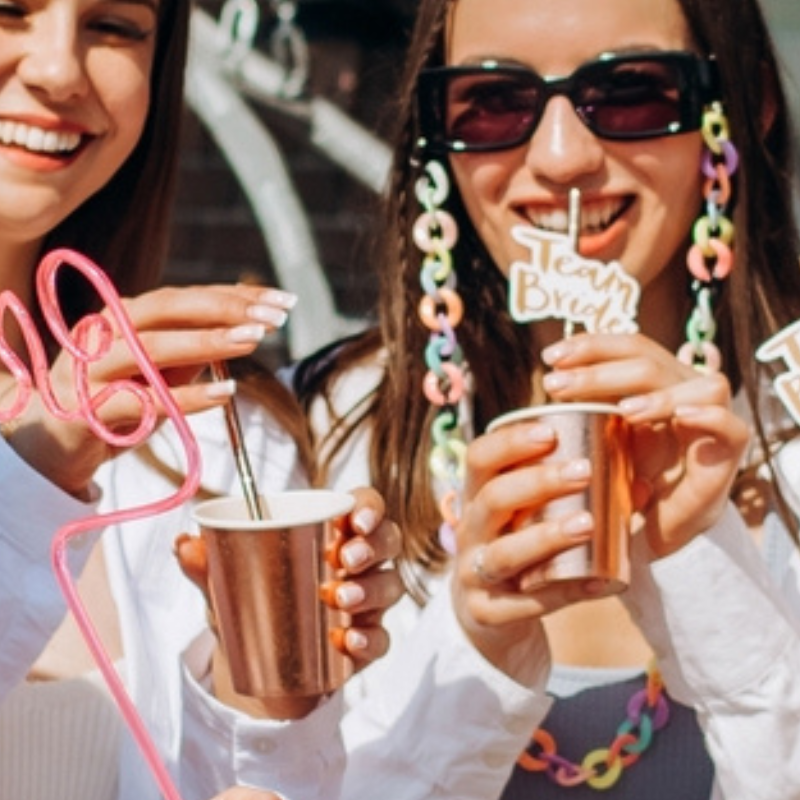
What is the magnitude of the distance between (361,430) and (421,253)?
0.64 ft

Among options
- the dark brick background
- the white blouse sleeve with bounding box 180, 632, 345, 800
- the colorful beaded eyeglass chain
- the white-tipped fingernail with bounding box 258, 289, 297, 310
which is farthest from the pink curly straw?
the dark brick background

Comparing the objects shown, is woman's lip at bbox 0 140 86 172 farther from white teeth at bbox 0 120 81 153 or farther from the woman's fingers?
the woman's fingers

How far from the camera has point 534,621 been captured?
166 centimetres

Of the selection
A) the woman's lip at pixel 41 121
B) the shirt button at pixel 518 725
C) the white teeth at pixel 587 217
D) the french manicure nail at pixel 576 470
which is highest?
the woman's lip at pixel 41 121

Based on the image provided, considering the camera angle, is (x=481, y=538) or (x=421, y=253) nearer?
(x=481, y=538)

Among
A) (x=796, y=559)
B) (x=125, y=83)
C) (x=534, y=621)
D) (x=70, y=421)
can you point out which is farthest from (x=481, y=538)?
(x=125, y=83)

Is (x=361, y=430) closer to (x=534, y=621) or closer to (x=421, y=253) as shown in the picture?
(x=421, y=253)

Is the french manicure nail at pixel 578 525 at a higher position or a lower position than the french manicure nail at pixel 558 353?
lower

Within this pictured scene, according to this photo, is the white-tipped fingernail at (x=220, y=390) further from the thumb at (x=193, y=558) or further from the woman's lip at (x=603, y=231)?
the woman's lip at (x=603, y=231)

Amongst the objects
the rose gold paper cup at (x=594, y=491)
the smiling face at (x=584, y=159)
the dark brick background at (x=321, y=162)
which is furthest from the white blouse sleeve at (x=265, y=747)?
the dark brick background at (x=321, y=162)

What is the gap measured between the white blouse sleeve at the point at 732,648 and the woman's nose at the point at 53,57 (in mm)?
624

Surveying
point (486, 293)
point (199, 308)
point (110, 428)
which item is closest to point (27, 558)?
point (110, 428)

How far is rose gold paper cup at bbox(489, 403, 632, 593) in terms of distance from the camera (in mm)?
1489

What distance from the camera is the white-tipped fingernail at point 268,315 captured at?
146 centimetres
